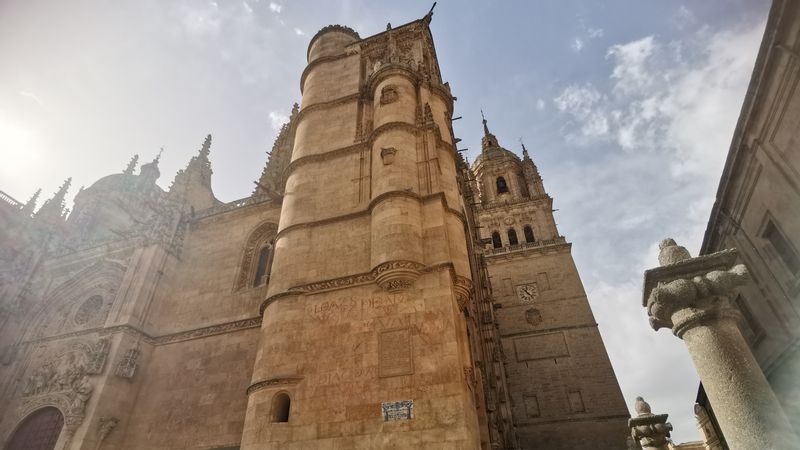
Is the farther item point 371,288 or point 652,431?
point 371,288

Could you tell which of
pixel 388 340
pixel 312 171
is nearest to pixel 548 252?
pixel 312 171

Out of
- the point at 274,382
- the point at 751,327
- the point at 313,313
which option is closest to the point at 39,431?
the point at 274,382

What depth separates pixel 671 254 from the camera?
17.0ft

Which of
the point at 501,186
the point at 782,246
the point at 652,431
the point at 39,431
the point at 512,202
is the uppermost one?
the point at 501,186

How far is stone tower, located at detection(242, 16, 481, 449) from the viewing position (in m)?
8.95

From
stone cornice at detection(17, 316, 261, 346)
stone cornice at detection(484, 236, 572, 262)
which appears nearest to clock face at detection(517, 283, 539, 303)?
stone cornice at detection(484, 236, 572, 262)

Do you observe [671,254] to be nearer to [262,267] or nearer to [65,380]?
[262,267]

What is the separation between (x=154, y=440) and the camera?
1308cm

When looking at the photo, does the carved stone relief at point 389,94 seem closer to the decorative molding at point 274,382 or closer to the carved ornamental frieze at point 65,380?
the decorative molding at point 274,382

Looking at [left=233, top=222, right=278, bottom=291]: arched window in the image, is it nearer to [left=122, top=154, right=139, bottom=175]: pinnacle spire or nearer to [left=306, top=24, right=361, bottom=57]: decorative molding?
[left=306, top=24, right=361, bottom=57]: decorative molding

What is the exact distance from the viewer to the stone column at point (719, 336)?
4.11m

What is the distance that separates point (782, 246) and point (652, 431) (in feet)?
22.1

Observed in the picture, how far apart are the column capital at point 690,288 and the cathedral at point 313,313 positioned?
477 centimetres

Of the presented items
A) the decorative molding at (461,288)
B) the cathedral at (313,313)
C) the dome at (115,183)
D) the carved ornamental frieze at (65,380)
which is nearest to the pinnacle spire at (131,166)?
the dome at (115,183)
